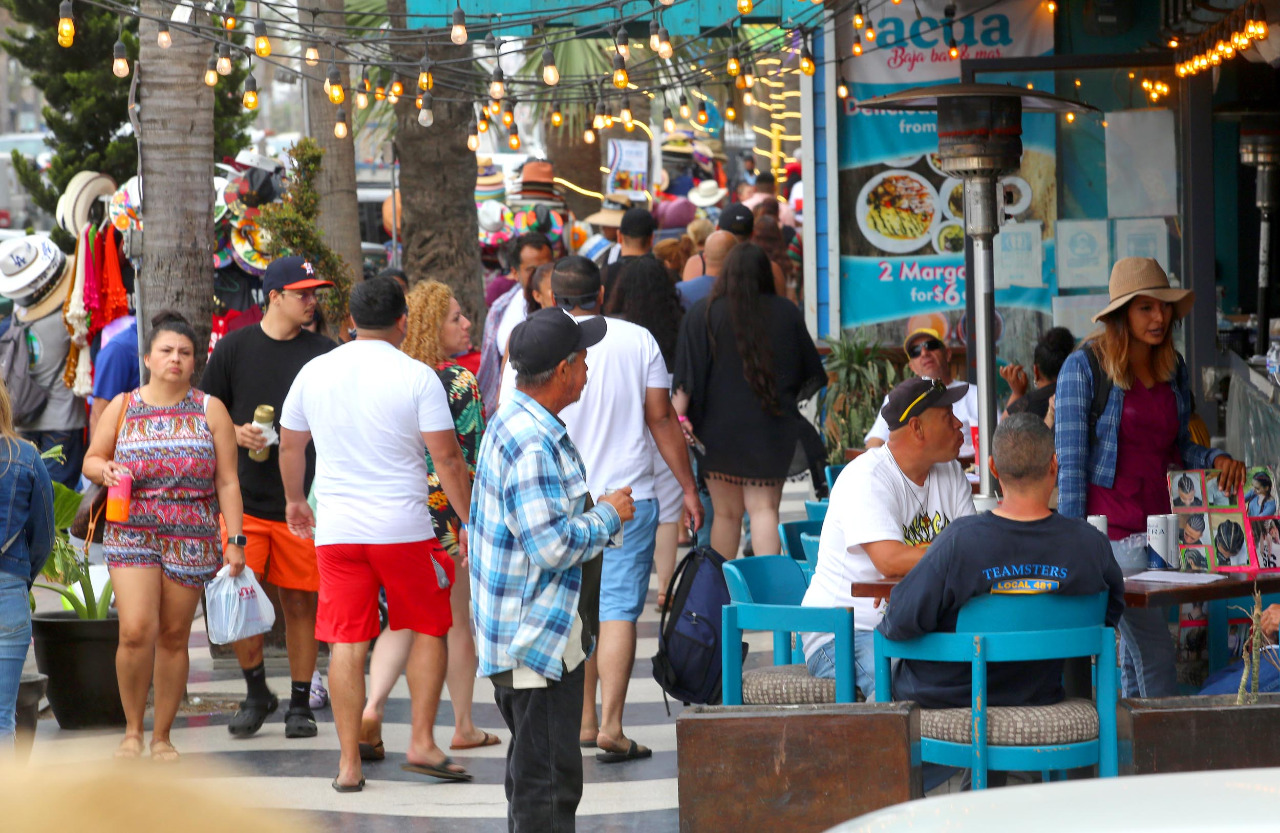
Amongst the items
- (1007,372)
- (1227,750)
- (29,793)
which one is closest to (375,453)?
(1227,750)

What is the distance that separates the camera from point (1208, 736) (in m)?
4.27

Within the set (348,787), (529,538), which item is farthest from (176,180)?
(529,538)

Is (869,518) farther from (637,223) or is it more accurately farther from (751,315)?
(637,223)

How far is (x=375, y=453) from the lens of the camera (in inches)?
227

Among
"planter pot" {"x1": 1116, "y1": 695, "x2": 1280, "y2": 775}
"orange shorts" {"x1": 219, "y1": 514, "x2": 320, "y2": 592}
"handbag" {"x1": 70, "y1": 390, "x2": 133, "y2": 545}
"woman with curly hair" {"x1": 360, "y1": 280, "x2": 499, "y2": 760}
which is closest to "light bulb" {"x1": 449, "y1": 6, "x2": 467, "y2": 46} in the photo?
"woman with curly hair" {"x1": 360, "y1": 280, "x2": 499, "y2": 760}

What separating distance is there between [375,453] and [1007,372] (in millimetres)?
3824

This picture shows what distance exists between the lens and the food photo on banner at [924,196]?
10.9m

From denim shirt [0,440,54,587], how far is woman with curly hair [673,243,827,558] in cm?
361

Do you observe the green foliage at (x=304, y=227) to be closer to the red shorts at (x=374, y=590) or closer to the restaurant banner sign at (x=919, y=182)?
the red shorts at (x=374, y=590)

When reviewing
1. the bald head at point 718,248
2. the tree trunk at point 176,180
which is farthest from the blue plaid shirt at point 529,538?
the bald head at point 718,248

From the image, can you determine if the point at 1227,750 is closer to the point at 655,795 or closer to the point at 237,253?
the point at 655,795

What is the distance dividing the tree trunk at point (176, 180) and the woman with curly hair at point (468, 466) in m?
1.89

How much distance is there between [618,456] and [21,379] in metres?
5.05

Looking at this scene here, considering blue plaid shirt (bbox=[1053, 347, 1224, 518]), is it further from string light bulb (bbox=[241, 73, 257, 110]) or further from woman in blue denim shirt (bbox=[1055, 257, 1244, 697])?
string light bulb (bbox=[241, 73, 257, 110])
